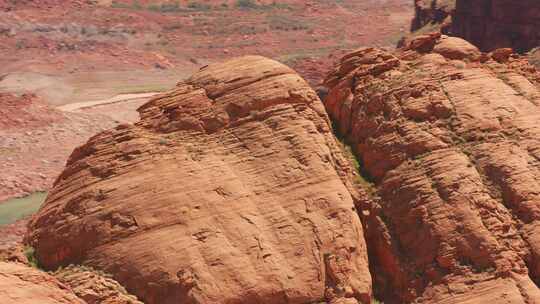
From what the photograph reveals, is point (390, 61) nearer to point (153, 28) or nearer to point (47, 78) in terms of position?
point (47, 78)

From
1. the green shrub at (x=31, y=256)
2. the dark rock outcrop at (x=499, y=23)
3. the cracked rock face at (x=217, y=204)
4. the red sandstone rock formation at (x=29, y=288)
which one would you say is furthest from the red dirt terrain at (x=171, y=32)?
the red sandstone rock formation at (x=29, y=288)

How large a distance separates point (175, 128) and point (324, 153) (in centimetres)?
282

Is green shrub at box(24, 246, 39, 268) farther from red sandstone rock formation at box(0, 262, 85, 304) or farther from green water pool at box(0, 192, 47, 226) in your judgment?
green water pool at box(0, 192, 47, 226)

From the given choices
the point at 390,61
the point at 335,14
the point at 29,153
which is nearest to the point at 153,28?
the point at 335,14

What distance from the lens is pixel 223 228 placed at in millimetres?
14516

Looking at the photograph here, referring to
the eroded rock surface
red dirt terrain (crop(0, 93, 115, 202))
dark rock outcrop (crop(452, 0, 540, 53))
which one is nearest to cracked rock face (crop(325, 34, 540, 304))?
the eroded rock surface

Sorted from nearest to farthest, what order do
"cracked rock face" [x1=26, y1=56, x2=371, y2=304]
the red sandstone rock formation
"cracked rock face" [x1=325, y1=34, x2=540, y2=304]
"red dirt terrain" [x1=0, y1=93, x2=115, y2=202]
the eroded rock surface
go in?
the red sandstone rock formation, the eroded rock surface, "cracked rock face" [x1=26, y1=56, x2=371, y2=304], "cracked rock face" [x1=325, y1=34, x2=540, y2=304], "red dirt terrain" [x1=0, y1=93, x2=115, y2=202]

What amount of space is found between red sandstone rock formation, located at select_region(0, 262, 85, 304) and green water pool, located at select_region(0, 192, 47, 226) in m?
22.8

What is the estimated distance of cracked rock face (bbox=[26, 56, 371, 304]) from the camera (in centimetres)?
1410

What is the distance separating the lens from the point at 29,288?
12578 mm

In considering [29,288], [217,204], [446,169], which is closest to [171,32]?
[446,169]

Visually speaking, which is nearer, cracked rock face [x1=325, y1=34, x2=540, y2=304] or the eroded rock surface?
the eroded rock surface

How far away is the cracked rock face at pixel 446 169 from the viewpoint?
1520cm

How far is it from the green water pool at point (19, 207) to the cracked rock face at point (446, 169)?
21.8m
